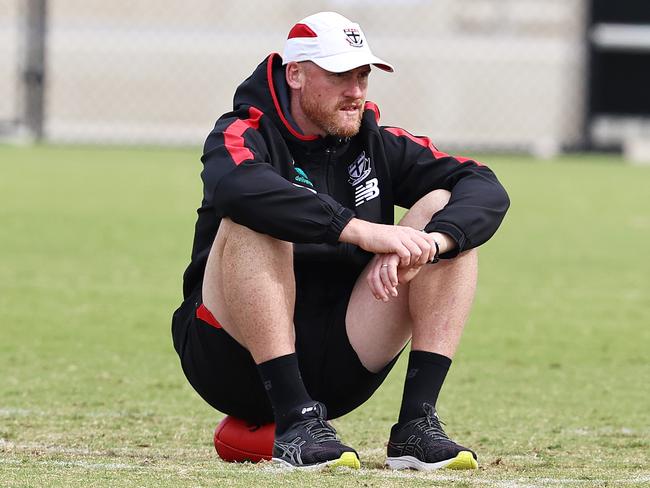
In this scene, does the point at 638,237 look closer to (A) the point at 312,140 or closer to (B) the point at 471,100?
(A) the point at 312,140

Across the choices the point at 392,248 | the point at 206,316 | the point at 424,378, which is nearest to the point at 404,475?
the point at 424,378

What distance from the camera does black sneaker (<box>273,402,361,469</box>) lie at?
12.5 ft

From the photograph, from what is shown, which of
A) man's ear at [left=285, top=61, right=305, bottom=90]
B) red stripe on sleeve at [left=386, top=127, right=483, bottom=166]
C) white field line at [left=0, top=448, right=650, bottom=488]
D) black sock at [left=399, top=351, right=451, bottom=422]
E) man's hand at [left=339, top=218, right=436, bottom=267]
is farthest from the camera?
red stripe on sleeve at [left=386, top=127, right=483, bottom=166]

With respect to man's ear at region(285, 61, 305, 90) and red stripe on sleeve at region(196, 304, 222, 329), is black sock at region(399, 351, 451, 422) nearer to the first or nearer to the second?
red stripe on sleeve at region(196, 304, 222, 329)

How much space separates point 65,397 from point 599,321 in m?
3.35

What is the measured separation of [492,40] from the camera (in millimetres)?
24344

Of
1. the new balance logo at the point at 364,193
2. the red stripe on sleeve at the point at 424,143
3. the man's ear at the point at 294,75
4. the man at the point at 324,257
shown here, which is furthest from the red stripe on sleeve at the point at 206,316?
the red stripe on sleeve at the point at 424,143

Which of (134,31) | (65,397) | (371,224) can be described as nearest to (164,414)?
(65,397)

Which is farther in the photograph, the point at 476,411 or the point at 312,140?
the point at 476,411

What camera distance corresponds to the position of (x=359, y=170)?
4262mm

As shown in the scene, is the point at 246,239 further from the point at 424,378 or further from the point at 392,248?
the point at 424,378

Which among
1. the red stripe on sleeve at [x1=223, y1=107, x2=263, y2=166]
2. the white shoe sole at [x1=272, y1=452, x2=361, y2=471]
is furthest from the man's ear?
the white shoe sole at [x1=272, y1=452, x2=361, y2=471]

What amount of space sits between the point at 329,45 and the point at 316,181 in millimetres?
384

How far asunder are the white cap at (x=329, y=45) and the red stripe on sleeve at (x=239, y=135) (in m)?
0.18
